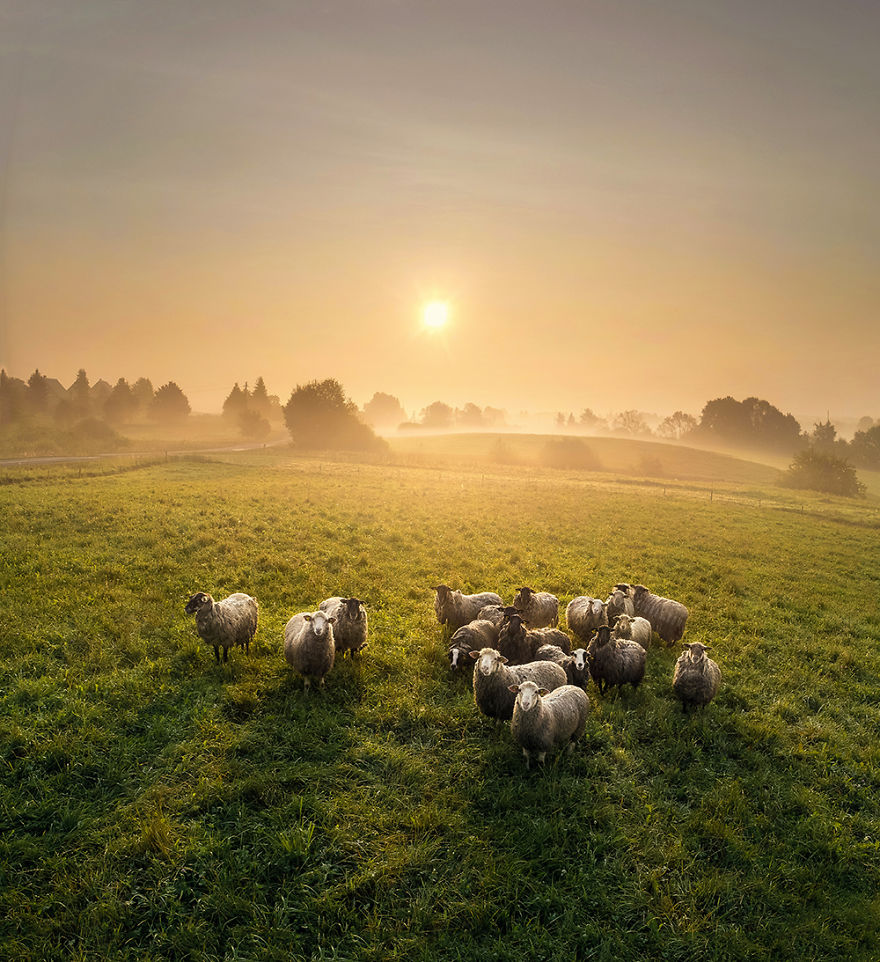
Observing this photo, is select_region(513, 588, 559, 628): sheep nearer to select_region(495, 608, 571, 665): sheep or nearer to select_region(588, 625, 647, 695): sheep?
select_region(495, 608, 571, 665): sheep

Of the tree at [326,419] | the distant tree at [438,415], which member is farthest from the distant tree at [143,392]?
the distant tree at [438,415]

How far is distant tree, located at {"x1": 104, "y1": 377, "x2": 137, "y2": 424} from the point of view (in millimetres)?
101688

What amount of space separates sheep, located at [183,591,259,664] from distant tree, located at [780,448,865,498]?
73891mm

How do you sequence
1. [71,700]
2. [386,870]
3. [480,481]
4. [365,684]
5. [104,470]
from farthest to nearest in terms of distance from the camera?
1. [480,481]
2. [104,470]
3. [365,684]
4. [71,700]
5. [386,870]

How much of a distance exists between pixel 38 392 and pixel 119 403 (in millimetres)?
13656

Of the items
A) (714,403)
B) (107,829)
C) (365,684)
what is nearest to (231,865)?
(107,829)

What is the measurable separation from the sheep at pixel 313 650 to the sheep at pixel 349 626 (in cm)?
78

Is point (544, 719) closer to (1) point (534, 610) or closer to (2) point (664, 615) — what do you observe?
(1) point (534, 610)

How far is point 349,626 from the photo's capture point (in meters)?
9.87

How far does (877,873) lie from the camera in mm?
6074

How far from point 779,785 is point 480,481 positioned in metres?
36.5

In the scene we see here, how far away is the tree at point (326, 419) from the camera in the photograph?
78.5m

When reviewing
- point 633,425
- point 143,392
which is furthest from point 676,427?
point 143,392

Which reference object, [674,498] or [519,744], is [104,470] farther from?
[674,498]
